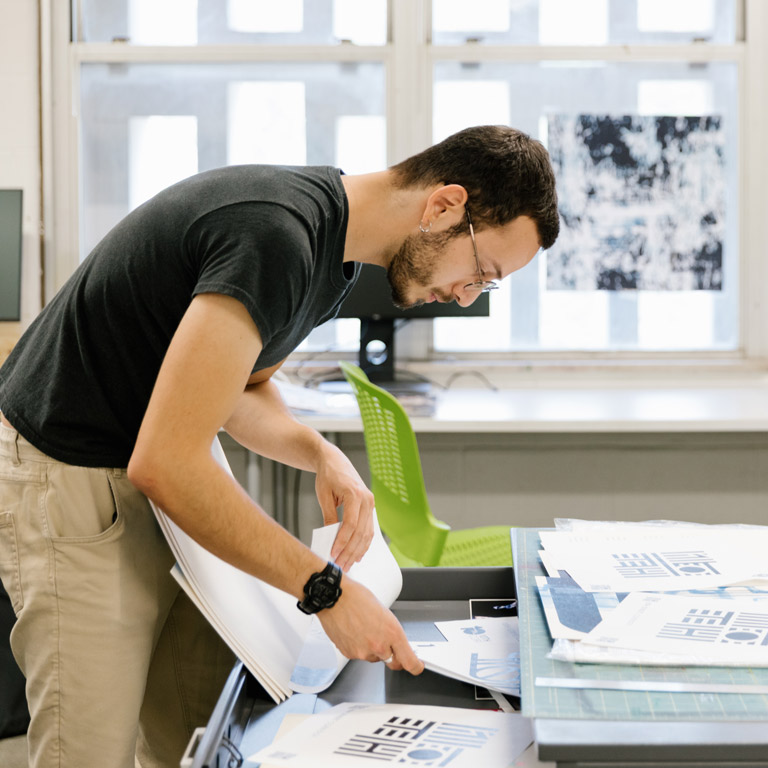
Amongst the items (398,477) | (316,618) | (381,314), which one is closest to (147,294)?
(316,618)

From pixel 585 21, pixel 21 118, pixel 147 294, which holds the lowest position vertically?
pixel 147 294

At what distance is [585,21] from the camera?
3062 mm

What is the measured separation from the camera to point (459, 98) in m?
3.11

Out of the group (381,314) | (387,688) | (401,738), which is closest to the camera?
(401,738)

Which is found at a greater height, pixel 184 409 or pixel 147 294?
pixel 147 294

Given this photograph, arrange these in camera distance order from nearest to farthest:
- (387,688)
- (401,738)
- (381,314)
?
(401,738) → (387,688) → (381,314)

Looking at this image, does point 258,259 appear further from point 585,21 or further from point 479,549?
point 585,21

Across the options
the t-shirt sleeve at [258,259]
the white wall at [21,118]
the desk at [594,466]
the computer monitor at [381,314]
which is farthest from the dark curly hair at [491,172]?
the white wall at [21,118]

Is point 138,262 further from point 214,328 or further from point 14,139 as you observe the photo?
point 14,139

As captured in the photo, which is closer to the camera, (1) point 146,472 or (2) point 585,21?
(1) point 146,472

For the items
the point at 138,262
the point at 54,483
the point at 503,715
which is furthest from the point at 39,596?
the point at 503,715

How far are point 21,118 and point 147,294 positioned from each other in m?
2.44

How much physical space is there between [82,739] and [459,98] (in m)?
2.65

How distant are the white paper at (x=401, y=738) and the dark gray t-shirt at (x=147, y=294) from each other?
37 centimetres
